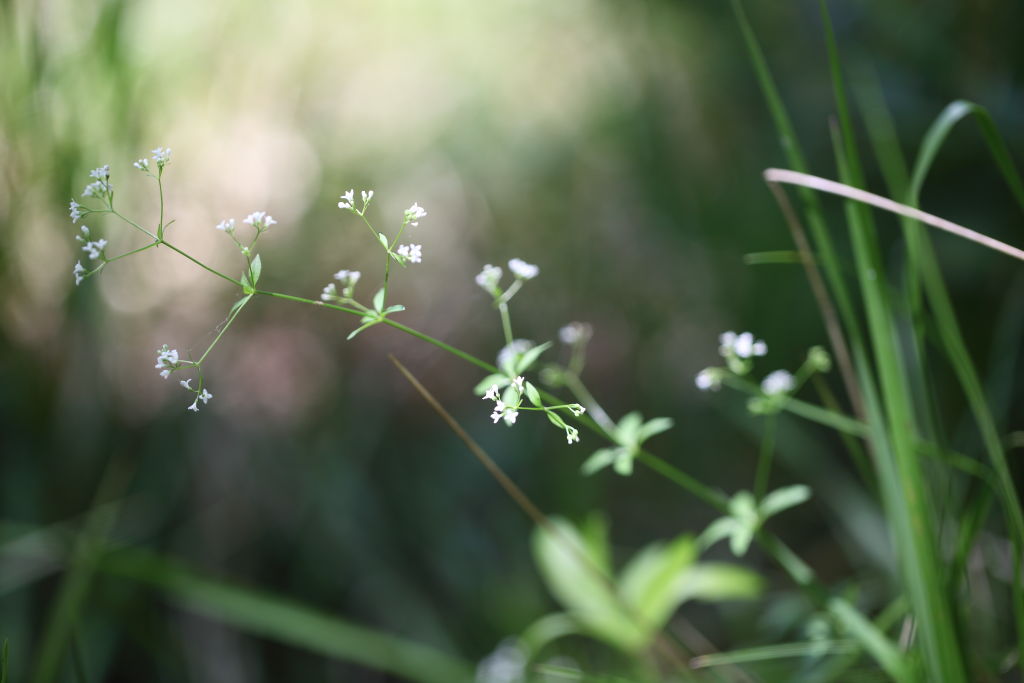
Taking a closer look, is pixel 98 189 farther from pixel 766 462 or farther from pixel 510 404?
pixel 766 462

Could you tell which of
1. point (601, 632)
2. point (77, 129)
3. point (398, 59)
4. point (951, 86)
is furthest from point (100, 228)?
point (951, 86)

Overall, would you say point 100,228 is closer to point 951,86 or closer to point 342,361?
point 342,361

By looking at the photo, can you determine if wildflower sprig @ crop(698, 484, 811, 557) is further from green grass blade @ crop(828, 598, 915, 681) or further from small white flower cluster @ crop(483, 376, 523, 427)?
small white flower cluster @ crop(483, 376, 523, 427)

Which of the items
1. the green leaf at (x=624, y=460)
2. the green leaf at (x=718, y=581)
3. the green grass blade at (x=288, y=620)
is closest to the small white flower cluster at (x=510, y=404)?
the green leaf at (x=624, y=460)

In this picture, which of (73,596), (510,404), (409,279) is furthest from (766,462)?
(409,279)

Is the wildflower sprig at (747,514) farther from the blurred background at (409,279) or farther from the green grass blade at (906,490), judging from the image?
the blurred background at (409,279)

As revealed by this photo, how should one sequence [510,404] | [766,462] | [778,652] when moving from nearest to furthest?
[510,404]
[778,652]
[766,462]
